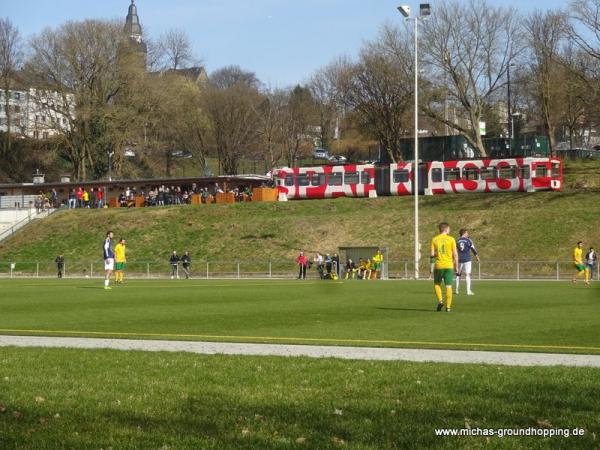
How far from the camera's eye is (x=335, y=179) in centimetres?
7844

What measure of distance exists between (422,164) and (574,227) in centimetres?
1783

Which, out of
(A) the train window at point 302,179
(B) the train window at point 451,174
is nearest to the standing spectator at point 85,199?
(A) the train window at point 302,179

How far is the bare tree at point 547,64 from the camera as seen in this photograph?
78812 mm

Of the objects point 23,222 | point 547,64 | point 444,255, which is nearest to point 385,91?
point 547,64

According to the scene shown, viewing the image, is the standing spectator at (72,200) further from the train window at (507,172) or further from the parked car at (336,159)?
the train window at (507,172)

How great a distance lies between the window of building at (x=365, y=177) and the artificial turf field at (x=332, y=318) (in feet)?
149

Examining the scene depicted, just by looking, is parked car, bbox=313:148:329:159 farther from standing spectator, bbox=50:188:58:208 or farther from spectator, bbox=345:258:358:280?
spectator, bbox=345:258:358:280

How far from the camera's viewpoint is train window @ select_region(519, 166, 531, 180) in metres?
70.6

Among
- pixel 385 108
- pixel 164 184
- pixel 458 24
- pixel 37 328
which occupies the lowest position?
pixel 37 328

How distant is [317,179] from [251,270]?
21.7 m

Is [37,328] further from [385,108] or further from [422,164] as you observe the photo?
[385,108]

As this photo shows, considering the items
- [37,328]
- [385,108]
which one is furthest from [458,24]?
[37,328]

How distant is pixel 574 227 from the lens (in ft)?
196

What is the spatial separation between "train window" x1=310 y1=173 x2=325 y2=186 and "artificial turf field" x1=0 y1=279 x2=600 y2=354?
47147mm
